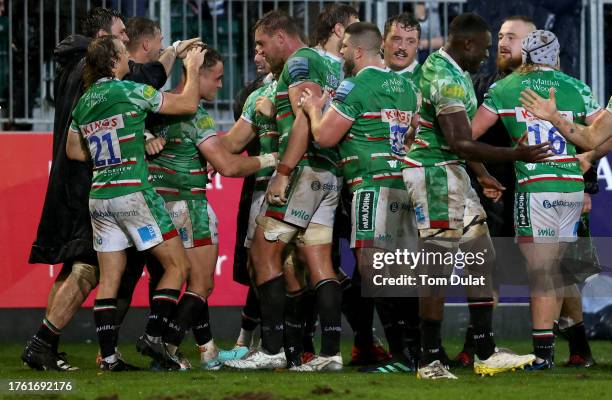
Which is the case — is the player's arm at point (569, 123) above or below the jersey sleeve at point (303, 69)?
below

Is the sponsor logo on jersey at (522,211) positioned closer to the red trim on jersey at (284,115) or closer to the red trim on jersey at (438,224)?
the red trim on jersey at (438,224)

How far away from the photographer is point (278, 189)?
902 centimetres

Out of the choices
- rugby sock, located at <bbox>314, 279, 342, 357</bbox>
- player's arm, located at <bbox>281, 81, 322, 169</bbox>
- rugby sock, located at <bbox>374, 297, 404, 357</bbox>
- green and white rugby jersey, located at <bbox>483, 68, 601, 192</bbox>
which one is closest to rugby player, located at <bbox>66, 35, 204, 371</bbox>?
player's arm, located at <bbox>281, 81, 322, 169</bbox>

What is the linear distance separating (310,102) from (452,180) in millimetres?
1074

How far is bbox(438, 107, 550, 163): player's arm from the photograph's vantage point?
26.5 feet

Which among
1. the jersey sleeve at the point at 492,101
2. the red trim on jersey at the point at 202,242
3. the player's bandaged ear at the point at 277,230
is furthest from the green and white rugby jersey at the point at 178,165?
the jersey sleeve at the point at 492,101

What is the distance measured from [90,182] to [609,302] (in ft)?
16.1

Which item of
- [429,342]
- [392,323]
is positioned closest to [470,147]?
[429,342]

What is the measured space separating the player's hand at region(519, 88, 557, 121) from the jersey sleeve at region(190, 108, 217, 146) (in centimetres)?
212

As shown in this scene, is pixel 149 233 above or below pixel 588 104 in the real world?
below

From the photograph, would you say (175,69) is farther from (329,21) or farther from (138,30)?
(329,21)

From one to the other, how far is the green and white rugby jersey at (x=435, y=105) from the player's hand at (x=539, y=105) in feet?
1.15

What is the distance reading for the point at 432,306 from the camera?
8438 mm

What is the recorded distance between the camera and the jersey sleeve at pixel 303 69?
913cm
